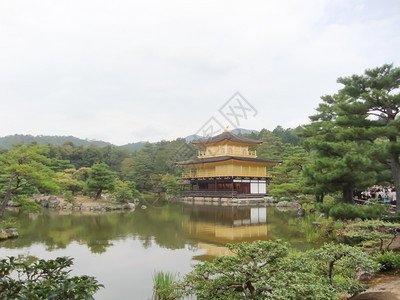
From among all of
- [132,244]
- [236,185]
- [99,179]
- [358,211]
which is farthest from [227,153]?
[358,211]

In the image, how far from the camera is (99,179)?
20.8 m

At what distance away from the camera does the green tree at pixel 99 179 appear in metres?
20.5

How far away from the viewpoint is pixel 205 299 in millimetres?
3111

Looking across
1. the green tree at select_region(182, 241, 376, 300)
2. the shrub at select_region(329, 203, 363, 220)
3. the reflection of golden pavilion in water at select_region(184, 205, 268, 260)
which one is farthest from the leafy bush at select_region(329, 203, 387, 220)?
the green tree at select_region(182, 241, 376, 300)

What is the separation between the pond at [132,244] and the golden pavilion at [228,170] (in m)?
13.1

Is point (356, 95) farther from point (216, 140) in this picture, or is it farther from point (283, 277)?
point (216, 140)

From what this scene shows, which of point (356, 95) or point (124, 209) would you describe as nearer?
point (356, 95)

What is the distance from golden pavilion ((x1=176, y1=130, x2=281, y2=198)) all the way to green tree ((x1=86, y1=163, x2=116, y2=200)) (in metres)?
9.10

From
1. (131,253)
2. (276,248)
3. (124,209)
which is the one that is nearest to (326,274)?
(276,248)

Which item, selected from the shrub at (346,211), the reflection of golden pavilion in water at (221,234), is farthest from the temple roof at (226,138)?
the shrub at (346,211)

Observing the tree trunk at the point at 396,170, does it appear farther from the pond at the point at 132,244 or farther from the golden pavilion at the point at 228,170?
the golden pavilion at the point at 228,170

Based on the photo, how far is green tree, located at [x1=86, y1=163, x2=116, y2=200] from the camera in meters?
20.5

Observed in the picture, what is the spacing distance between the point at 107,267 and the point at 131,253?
3.96ft

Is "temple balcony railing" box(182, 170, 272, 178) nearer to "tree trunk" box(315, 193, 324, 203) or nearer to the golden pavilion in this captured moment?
the golden pavilion
